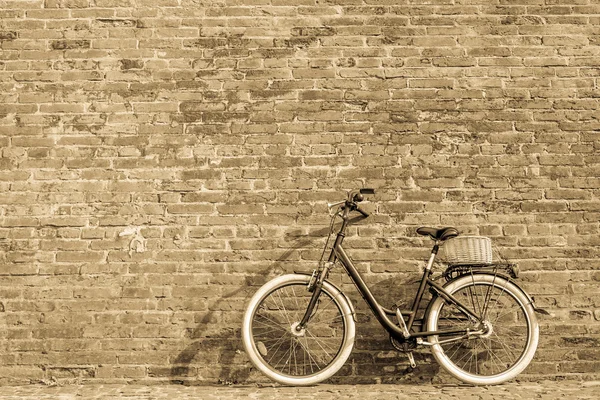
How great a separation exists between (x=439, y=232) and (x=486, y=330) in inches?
27.8

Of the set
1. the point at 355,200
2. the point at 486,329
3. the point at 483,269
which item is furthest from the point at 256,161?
the point at 486,329

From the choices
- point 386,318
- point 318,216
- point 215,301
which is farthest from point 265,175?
point 386,318

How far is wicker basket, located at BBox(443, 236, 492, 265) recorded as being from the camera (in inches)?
154

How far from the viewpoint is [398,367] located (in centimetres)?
414

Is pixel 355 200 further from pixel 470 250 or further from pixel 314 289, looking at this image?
pixel 470 250

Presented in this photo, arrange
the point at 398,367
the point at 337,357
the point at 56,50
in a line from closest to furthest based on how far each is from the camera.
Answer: the point at 337,357 < the point at 398,367 < the point at 56,50

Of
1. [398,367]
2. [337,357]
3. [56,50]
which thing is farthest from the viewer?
[56,50]

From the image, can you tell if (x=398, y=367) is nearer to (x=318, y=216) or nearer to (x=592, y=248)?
(x=318, y=216)

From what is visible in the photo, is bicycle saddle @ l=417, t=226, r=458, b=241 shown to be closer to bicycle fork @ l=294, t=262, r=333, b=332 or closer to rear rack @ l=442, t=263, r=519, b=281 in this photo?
rear rack @ l=442, t=263, r=519, b=281

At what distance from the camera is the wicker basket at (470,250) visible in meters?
3.91

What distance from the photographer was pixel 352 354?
13.6ft

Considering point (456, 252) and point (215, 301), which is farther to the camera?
point (215, 301)

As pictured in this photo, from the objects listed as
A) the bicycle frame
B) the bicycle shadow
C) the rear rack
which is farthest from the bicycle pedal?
the rear rack

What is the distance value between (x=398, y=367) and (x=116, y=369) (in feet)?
6.41
